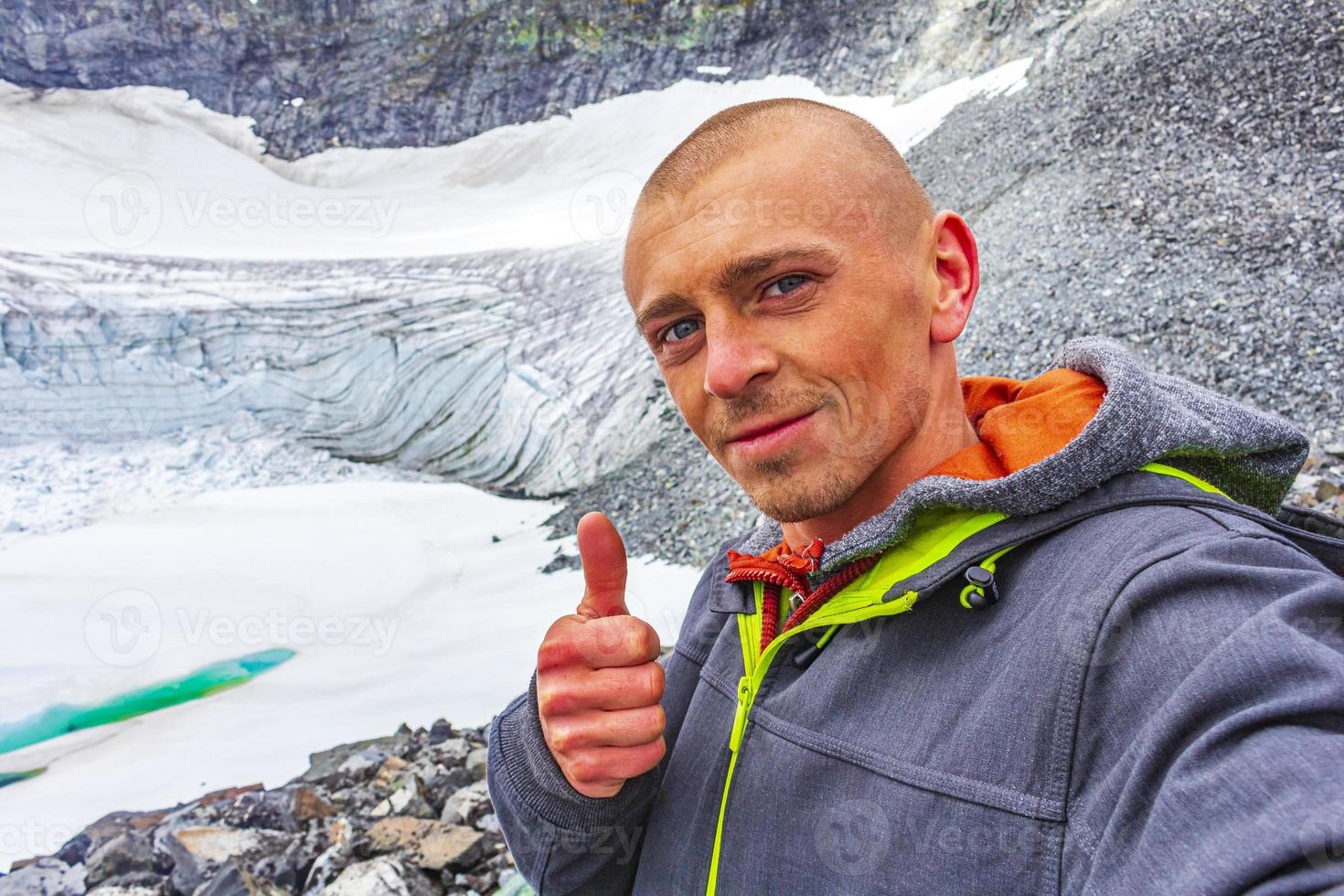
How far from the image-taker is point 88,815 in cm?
399

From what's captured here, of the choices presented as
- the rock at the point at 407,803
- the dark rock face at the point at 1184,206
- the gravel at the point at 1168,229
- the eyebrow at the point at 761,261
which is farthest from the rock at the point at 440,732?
the dark rock face at the point at 1184,206

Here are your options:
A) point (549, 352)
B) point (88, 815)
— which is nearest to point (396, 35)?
point (549, 352)

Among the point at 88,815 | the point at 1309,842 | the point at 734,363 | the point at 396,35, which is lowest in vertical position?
the point at 88,815

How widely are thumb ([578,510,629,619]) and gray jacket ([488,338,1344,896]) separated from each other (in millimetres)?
191

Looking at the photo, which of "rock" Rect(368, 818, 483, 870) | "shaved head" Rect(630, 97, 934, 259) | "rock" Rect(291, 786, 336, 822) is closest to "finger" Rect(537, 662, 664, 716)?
"shaved head" Rect(630, 97, 934, 259)

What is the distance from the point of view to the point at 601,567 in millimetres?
1206

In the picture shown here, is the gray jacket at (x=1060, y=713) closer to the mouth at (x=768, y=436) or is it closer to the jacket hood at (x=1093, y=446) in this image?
the jacket hood at (x=1093, y=446)

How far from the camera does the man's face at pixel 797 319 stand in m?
1.16

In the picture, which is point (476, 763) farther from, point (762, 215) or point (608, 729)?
point (762, 215)

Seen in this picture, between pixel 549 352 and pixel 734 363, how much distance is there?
8532mm

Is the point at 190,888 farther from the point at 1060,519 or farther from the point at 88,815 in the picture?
the point at 1060,519

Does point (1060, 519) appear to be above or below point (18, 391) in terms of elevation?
below

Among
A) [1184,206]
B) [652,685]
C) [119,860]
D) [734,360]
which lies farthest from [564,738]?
[1184,206]

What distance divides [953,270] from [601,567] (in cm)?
80
